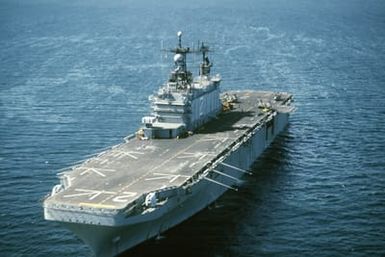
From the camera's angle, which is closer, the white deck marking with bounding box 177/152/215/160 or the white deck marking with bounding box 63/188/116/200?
the white deck marking with bounding box 63/188/116/200

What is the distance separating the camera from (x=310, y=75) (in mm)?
105312

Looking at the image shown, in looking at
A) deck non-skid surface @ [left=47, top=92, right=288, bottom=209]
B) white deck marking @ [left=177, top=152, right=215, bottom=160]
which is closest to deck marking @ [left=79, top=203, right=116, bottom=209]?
deck non-skid surface @ [left=47, top=92, right=288, bottom=209]

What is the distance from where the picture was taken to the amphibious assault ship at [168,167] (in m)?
37.7

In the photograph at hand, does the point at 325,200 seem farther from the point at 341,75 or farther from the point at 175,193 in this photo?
the point at 341,75

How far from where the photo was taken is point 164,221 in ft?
139

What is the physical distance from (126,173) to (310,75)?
6719cm

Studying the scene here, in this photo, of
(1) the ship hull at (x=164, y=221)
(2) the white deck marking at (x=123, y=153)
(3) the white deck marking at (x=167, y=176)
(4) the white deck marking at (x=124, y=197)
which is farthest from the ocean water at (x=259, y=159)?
(2) the white deck marking at (x=123, y=153)

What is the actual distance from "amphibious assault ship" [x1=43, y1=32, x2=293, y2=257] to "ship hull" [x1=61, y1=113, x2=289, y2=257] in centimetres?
7

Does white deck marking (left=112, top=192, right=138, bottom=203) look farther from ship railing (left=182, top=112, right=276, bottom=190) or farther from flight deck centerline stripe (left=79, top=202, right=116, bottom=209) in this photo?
ship railing (left=182, top=112, right=276, bottom=190)

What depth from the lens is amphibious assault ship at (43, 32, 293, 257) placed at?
124ft

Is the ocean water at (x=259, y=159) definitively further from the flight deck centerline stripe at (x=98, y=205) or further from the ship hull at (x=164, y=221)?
the flight deck centerline stripe at (x=98, y=205)

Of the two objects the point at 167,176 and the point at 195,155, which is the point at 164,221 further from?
the point at 195,155

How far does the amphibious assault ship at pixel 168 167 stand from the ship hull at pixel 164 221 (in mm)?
67

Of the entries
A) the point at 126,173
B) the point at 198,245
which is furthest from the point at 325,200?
the point at 126,173
